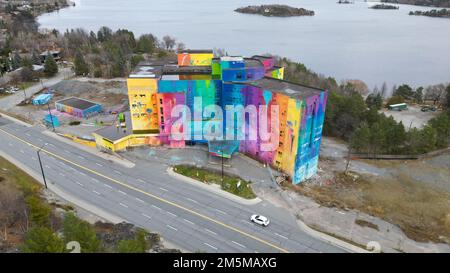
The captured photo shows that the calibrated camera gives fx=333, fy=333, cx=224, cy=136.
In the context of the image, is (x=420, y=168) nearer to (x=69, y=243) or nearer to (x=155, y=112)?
(x=155, y=112)

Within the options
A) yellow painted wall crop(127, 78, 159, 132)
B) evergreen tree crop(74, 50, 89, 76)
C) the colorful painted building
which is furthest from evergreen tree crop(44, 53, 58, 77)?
yellow painted wall crop(127, 78, 159, 132)

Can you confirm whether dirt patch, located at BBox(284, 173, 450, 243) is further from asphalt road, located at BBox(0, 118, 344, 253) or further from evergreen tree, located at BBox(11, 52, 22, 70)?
evergreen tree, located at BBox(11, 52, 22, 70)

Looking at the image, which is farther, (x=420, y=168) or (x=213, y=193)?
(x=420, y=168)

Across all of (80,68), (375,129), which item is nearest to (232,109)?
(375,129)

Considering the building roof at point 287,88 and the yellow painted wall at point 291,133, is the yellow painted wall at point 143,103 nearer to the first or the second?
the building roof at point 287,88

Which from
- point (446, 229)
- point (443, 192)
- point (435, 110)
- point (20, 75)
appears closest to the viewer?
point (446, 229)

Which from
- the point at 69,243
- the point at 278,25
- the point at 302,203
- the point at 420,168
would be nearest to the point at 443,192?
the point at 420,168
